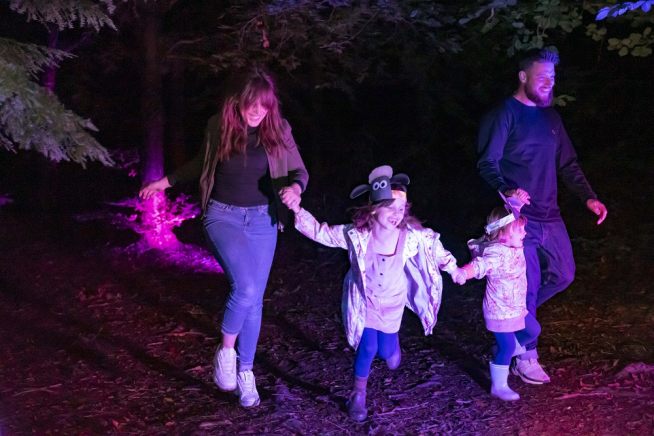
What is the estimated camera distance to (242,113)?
4781mm

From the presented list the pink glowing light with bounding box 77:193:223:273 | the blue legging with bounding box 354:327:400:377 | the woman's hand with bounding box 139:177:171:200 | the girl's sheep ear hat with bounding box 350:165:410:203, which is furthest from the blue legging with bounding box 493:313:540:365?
the pink glowing light with bounding box 77:193:223:273

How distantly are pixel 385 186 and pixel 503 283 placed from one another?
1.16 metres

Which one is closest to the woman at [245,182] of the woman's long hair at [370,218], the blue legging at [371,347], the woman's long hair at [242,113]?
the woman's long hair at [242,113]

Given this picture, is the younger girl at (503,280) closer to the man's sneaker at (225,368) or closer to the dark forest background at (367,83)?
the man's sneaker at (225,368)

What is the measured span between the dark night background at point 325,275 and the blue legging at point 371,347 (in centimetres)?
39

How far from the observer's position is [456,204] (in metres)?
12.3

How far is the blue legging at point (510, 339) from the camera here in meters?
5.16

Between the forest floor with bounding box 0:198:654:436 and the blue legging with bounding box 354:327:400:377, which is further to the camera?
the forest floor with bounding box 0:198:654:436

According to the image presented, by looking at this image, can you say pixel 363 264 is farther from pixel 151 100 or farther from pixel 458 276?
pixel 151 100

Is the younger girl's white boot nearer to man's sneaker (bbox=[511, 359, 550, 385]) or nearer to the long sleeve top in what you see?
man's sneaker (bbox=[511, 359, 550, 385])

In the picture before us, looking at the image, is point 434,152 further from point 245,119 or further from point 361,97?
point 245,119

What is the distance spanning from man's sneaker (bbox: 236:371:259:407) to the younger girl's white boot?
1704mm

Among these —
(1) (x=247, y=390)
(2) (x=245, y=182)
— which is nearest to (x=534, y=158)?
(2) (x=245, y=182)

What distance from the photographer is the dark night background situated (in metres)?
5.14
